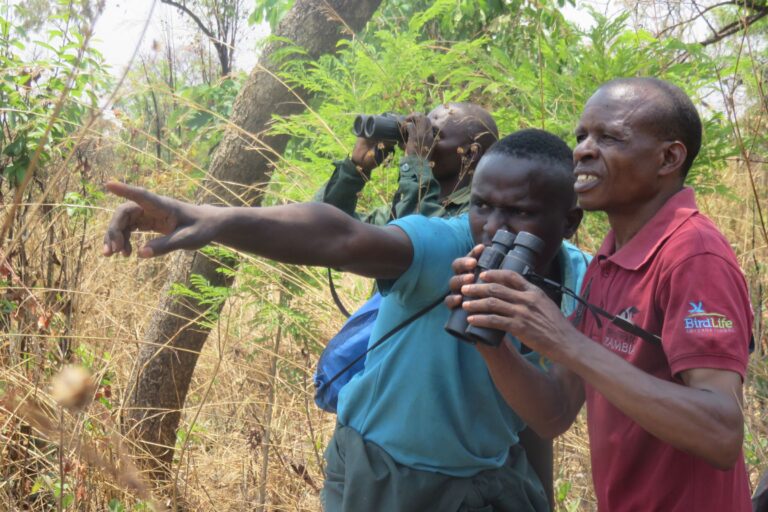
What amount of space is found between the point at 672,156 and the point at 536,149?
13.7 inches

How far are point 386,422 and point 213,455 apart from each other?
2.73 m

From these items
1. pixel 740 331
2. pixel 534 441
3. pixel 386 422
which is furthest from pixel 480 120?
pixel 740 331

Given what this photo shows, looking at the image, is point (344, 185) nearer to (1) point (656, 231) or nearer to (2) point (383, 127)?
(2) point (383, 127)

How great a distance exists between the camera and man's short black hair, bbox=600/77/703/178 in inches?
75.4

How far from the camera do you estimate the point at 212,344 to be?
5.64 m

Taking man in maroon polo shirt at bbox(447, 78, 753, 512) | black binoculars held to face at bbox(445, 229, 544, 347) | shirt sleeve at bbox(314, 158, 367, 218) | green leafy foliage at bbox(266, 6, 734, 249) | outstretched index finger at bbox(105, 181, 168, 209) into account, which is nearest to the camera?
outstretched index finger at bbox(105, 181, 168, 209)

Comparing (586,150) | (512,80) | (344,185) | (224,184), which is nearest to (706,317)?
(586,150)

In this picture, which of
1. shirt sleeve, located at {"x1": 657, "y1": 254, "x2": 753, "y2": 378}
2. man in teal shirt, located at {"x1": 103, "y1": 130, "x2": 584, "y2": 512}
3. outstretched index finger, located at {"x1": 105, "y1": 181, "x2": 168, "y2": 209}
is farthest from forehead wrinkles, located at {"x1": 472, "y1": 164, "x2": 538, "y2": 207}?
outstretched index finger, located at {"x1": 105, "y1": 181, "x2": 168, "y2": 209}

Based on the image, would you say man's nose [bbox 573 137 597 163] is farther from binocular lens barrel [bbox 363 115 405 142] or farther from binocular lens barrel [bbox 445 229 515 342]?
binocular lens barrel [bbox 363 115 405 142]

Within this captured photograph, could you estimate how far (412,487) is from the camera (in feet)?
6.63

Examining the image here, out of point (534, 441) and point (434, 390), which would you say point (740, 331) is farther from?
point (534, 441)

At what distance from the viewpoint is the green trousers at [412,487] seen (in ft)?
6.64

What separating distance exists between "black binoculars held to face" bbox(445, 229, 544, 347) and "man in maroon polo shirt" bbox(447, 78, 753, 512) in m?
0.03

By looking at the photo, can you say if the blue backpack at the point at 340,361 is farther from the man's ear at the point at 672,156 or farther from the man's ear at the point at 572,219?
the man's ear at the point at 672,156
